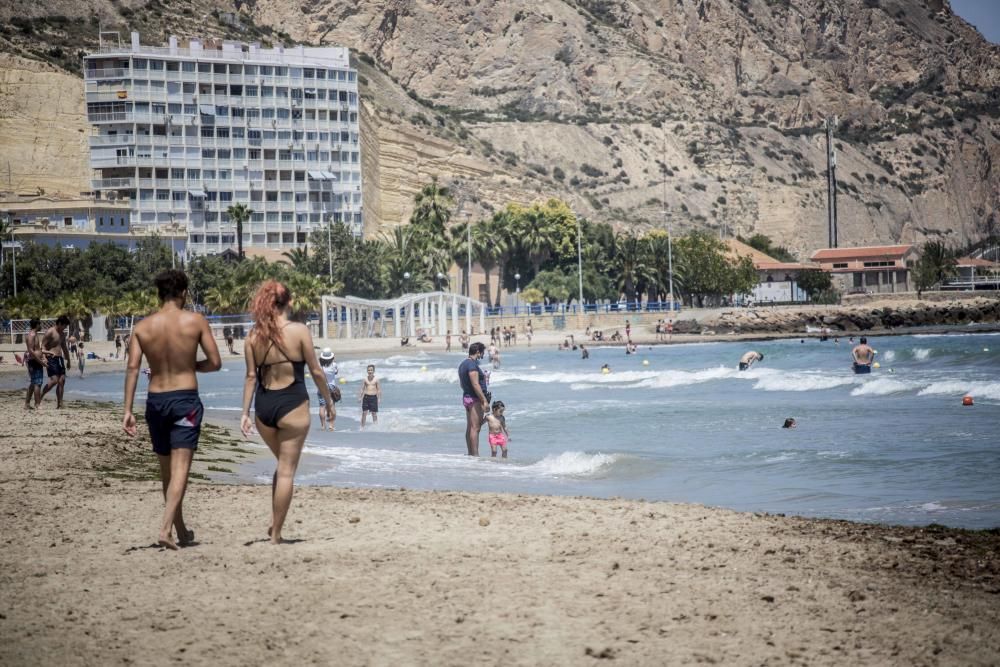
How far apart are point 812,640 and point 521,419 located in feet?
59.5

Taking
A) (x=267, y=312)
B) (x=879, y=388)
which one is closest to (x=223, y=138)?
(x=879, y=388)

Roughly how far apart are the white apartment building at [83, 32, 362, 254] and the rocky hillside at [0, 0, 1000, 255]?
15.9m

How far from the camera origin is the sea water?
480 inches

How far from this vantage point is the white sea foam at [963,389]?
26.7 m

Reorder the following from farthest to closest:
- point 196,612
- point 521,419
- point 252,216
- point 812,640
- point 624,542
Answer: point 252,216 → point 521,419 → point 624,542 → point 196,612 → point 812,640

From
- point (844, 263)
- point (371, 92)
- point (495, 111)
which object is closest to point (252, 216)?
point (371, 92)

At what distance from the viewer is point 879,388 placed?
3027cm

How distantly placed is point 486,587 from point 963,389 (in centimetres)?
2501

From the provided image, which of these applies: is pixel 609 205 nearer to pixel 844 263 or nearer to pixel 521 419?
pixel 844 263

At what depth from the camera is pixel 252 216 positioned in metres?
96.1

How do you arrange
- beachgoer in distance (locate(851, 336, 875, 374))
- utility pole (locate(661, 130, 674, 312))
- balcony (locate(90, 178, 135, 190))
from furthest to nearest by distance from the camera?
balcony (locate(90, 178, 135, 190))
utility pole (locate(661, 130, 674, 312))
beachgoer in distance (locate(851, 336, 875, 374))

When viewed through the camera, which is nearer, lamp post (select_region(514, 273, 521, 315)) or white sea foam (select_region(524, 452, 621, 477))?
white sea foam (select_region(524, 452, 621, 477))

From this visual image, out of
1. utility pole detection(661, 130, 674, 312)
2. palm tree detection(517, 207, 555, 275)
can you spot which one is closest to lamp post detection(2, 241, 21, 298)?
palm tree detection(517, 207, 555, 275)

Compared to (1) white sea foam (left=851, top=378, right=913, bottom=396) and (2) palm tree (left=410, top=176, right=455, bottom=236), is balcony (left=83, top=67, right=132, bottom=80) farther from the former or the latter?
(1) white sea foam (left=851, top=378, right=913, bottom=396)
